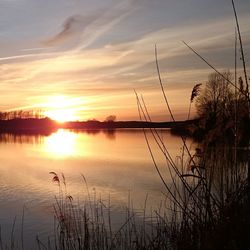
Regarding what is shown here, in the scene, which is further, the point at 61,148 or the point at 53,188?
the point at 61,148

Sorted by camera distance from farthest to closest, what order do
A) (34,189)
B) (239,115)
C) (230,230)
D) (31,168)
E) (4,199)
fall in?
(31,168), (34,189), (4,199), (239,115), (230,230)

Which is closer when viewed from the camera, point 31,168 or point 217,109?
point 217,109

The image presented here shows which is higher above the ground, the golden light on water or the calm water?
the calm water

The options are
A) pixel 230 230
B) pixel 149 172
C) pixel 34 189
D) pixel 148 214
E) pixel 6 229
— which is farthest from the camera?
pixel 149 172

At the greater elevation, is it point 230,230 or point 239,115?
Answer: point 239,115

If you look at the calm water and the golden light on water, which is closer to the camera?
A: the calm water

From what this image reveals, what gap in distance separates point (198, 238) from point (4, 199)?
9.97 meters

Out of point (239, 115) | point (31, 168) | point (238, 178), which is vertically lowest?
point (31, 168)

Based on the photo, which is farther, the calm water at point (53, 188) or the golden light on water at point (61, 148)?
the golden light on water at point (61, 148)

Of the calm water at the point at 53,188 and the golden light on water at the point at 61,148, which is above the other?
the calm water at the point at 53,188

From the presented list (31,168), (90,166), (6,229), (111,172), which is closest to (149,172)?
(111,172)

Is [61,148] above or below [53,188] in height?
below

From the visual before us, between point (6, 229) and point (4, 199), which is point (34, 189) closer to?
point (4, 199)

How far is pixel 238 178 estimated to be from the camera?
3145mm
